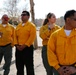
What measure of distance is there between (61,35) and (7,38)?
3860 millimetres

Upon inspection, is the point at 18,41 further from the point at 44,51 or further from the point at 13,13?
the point at 13,13

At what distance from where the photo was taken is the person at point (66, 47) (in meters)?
4.21

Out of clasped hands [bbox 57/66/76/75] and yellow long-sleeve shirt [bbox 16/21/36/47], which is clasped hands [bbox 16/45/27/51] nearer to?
yellow long-sleeve shirt [bbox 16/21/36/47]

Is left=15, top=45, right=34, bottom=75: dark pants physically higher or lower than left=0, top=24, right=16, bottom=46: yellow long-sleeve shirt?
lower

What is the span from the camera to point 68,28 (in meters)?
4.29

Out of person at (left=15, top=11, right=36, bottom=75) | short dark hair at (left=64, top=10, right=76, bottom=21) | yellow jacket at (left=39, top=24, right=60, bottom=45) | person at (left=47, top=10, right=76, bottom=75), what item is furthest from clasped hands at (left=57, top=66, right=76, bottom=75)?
person at (left=15, top=11, right=36, bottom=75)

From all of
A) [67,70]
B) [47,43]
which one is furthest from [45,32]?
[67,70]

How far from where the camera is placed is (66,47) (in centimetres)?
421

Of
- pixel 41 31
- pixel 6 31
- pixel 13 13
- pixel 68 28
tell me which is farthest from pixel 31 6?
pixel 13 13

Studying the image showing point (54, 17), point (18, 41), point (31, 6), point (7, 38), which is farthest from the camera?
point (31, 6)

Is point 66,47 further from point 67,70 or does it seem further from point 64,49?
point 67,70

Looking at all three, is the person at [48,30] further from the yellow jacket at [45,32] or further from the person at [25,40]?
the person at [25,40]

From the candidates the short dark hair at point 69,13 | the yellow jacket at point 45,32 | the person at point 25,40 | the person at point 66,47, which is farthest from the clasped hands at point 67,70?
the person at point 25,40

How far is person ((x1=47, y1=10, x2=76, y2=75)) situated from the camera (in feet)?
13.8
